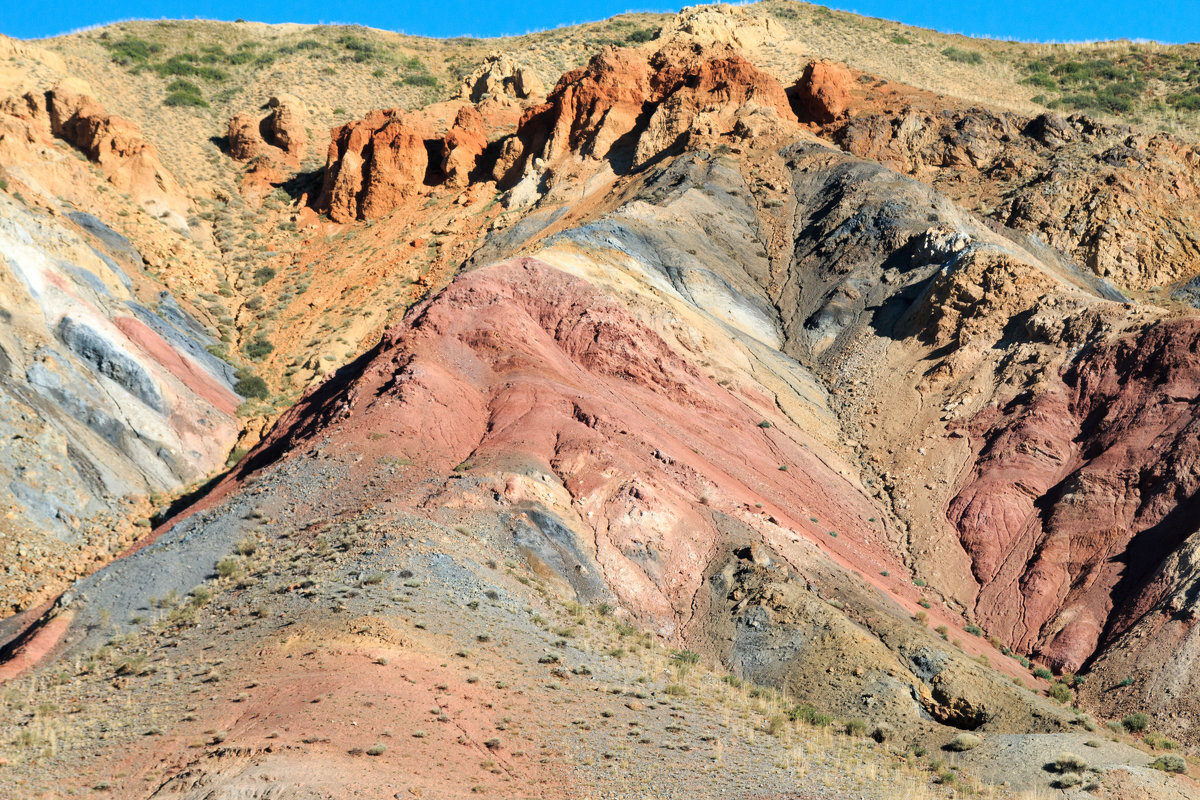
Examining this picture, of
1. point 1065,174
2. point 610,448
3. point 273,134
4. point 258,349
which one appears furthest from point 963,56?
point 610,448

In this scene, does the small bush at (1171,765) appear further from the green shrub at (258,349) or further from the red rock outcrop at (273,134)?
the red rock outcrop at (273,134)

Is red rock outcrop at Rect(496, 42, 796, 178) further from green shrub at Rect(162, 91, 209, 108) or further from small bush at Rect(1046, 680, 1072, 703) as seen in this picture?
small bush at Rect(1046, 680, 1072, 703)

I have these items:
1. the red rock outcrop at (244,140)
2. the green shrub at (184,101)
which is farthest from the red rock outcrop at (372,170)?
the green shrub at (184,101)

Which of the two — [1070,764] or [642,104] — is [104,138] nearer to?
[642,104]

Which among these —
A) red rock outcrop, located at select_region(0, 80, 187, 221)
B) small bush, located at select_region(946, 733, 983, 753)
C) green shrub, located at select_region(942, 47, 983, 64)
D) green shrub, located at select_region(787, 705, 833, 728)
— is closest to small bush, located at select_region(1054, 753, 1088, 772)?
small bush, located at select_region(946, 733, 983, 753)

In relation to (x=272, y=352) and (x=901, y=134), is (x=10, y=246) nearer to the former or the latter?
(x=272, y=352)

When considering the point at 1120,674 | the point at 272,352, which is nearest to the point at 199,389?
the point at 272,352
